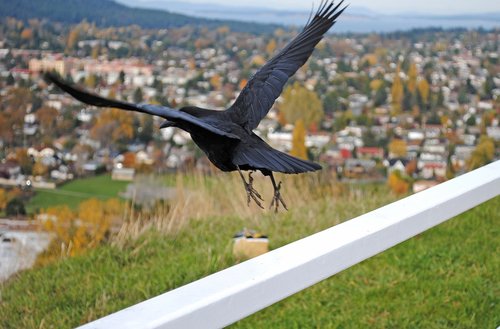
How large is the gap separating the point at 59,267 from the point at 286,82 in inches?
160

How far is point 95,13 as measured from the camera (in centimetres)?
174

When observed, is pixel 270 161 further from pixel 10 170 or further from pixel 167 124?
pixel 10 170

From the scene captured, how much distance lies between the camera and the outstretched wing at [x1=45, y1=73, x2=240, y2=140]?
1010mm

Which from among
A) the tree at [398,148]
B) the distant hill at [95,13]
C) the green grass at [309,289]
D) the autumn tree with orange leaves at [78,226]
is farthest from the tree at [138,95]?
the autumn tree with orange leaves at [78,226]

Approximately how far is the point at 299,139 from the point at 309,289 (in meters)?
3.08

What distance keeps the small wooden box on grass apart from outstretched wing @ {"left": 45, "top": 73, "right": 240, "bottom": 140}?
3.55m

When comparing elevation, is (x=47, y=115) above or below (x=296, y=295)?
above

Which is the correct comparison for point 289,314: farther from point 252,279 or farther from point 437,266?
point 252,279

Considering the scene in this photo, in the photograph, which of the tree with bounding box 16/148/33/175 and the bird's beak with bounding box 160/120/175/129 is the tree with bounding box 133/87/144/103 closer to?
the bird's beak with bounding box 160/120/175/129

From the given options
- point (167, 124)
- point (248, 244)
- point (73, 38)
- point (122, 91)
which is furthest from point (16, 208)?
point (167, 124)

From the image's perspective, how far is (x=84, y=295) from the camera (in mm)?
4500

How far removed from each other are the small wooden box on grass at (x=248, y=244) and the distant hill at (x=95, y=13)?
2467 mm

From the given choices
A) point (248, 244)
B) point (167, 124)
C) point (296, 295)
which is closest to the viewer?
point (167, 124)

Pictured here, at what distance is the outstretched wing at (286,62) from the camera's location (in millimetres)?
1419
